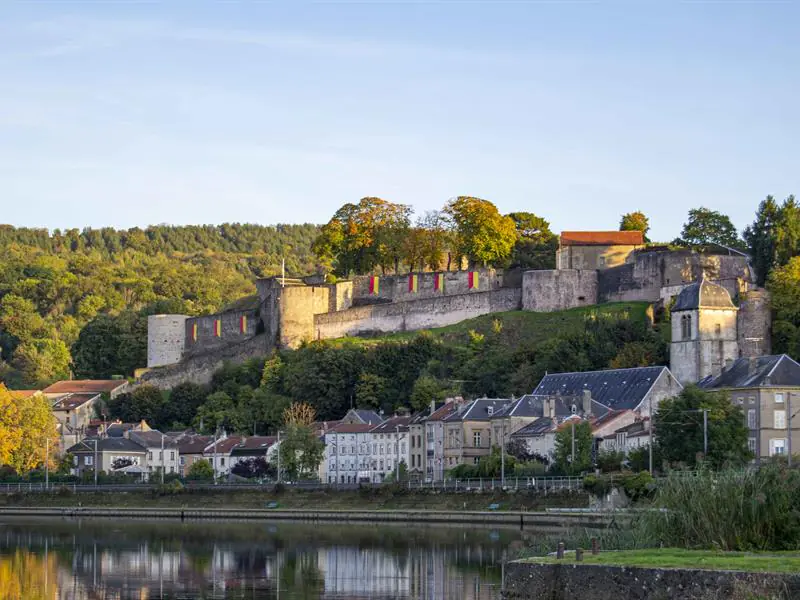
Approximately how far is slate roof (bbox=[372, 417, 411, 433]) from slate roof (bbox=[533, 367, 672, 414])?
A: 7332 mm

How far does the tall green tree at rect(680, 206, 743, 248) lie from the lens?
88812mm

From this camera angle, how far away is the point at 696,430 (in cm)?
5569

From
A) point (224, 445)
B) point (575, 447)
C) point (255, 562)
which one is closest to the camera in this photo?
point (255, 562)

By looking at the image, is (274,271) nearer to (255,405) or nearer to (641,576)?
(255,405)

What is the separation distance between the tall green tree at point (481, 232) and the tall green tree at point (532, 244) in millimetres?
1297

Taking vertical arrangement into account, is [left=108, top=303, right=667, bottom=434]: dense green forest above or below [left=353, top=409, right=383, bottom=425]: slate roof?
above

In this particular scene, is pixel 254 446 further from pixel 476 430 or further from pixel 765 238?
pixel 765 238

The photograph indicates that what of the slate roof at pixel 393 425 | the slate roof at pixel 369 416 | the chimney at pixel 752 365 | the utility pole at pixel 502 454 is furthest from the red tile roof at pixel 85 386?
the chimney at pixel 752 365

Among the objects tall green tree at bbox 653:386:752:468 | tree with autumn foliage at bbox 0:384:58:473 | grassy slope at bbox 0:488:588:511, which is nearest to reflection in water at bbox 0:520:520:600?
grassy slope at bbox 0:488:588:511

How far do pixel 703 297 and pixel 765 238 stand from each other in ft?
33.3

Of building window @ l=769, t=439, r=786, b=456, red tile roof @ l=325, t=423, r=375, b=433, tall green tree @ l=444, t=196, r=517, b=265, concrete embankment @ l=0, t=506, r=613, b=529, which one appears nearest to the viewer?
concrete embankment @ l=0, t=506, r=613, b=529

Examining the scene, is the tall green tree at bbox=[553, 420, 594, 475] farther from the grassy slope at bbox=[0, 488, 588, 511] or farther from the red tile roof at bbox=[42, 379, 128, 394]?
the red tile roof at bbox=[42, 379, 128, 394]

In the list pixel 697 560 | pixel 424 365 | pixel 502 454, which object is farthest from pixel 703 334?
pixel 697 560

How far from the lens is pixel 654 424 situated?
189 ft
